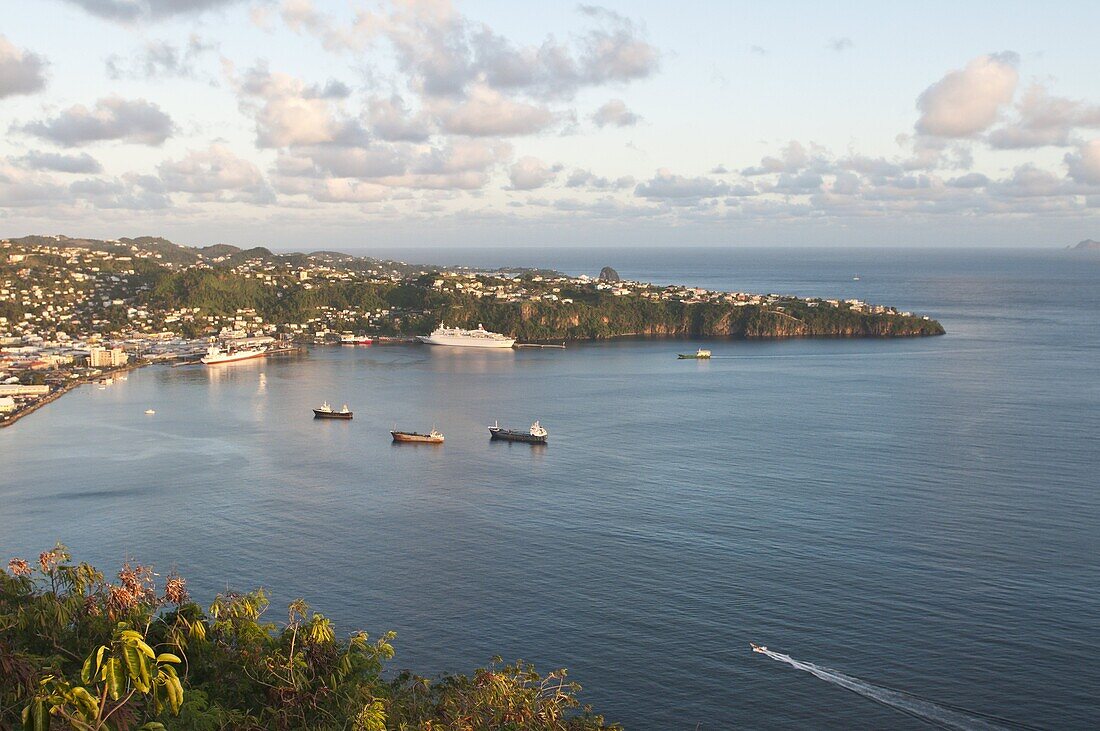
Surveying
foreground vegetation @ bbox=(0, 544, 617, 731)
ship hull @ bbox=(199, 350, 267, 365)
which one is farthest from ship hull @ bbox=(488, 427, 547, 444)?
ship hull @ bbox=(199, 350, 267, 365)

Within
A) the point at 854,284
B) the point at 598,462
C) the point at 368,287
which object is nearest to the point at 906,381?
the point at 598,462

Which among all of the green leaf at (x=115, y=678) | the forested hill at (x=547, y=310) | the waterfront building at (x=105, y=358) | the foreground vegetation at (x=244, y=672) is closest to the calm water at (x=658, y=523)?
the foreground vegetation at (x=244, y=672)

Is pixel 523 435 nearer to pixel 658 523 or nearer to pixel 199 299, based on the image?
pixel 658 523

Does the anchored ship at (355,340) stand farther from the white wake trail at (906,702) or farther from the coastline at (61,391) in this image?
the white wake trail at (906,702)

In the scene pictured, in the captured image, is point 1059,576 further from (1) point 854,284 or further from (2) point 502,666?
(1) point 854,284

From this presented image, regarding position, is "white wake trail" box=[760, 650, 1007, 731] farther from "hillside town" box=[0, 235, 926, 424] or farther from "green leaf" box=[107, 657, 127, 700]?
"hillside town" box=[0, 235, 926, 424]
